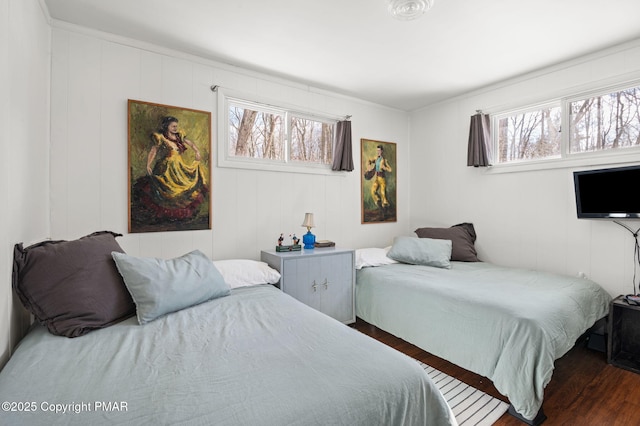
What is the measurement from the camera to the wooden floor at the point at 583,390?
185 centimetres

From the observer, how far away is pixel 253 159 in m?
3.19

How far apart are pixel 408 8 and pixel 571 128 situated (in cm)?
218

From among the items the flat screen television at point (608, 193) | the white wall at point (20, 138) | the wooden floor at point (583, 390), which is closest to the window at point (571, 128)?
the flat screen television at point (608, 193)

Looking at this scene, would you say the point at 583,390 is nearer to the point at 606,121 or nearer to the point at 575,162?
the point at 575,162

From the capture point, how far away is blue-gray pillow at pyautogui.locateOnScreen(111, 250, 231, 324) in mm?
1727

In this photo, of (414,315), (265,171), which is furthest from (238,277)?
(414,315)

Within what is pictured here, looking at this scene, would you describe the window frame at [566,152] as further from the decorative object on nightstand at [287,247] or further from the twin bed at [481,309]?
the decorative object on nightstand at [287,247]

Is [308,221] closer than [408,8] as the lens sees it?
No

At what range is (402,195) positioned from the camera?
4422 millimetres

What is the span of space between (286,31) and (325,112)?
51.5 inches

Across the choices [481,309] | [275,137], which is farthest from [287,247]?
[481,309]

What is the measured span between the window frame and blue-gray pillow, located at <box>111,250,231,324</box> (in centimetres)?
325

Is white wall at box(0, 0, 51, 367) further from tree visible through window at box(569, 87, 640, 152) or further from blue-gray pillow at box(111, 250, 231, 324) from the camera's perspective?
tree visible through window at box(569, 87, 640, 152)

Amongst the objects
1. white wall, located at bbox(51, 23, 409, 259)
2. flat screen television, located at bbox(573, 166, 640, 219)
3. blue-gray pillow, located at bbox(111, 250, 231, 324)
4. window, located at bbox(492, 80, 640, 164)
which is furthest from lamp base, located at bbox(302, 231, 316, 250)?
flat screen television, located at bbox(573, 166, 640, 219)
